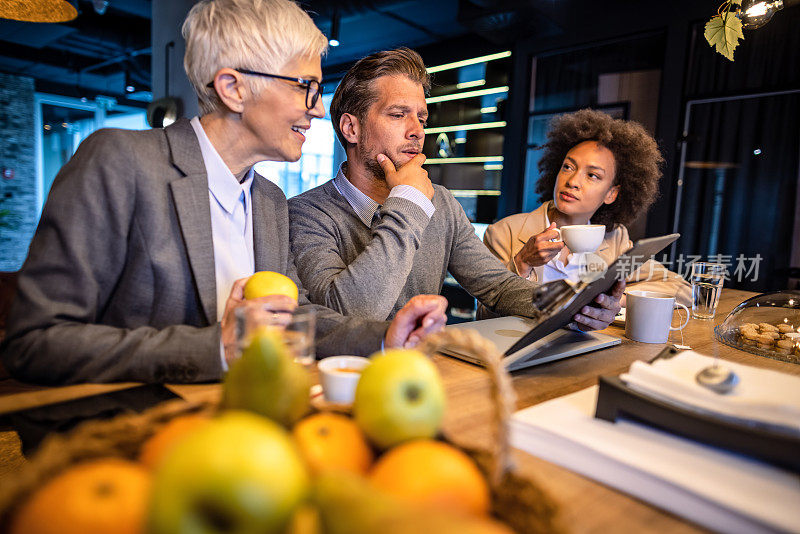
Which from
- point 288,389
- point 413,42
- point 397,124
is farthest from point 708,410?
point 413,42

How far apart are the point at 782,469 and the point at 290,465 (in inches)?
24.5

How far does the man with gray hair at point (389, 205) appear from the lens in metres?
1.59

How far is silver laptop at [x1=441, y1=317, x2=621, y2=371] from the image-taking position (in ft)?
3.63

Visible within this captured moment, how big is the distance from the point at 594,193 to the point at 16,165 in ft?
32.5

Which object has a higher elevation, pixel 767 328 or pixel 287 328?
pixel 287 328

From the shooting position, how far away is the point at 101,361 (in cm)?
94

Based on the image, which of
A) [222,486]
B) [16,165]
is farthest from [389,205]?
[16,165]

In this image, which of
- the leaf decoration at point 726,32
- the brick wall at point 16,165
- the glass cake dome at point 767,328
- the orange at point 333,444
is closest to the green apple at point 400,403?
the orange at point 333,444

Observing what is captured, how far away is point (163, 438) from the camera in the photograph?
475mm

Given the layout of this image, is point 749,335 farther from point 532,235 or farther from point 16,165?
point 16,165

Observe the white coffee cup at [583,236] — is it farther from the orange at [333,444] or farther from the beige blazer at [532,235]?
the orange at [333,444]

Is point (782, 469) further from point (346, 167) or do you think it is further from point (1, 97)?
point (1, 97)

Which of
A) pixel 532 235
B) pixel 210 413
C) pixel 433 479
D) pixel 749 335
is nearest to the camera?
pixel 433 479

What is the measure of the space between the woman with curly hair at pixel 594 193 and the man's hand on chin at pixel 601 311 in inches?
36.3
